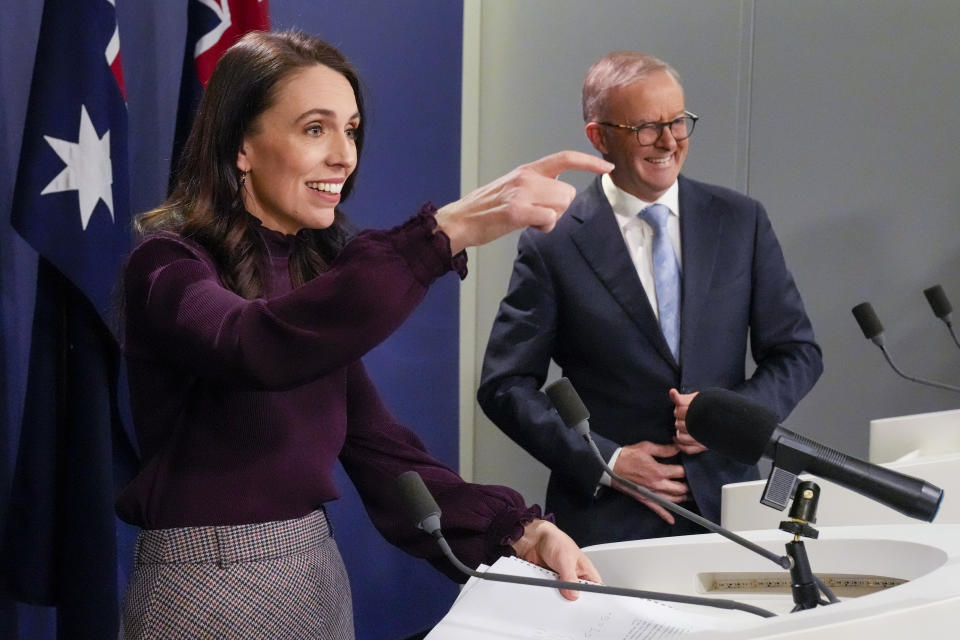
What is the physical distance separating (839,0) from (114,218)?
2348mm

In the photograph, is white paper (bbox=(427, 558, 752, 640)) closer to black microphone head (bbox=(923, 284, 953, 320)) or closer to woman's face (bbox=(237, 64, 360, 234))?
woman's face (bbox=(237, 64, 360, 234))

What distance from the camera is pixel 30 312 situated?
2.56 m

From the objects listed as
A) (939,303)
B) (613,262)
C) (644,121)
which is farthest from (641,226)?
(939,303)

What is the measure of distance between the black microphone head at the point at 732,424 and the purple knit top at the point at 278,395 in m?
0.33

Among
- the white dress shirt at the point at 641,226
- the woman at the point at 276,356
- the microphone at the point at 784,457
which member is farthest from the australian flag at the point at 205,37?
the microphone at the point at 784,457

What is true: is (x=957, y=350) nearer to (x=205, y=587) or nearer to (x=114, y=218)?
(x=114, y=218)

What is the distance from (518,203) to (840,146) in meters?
2.66

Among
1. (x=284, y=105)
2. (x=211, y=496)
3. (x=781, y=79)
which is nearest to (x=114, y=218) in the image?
(x=284, y=105)

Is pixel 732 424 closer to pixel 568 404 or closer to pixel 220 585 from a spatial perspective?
pixel 568 404

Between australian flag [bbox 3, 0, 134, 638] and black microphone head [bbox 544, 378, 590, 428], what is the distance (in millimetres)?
1284

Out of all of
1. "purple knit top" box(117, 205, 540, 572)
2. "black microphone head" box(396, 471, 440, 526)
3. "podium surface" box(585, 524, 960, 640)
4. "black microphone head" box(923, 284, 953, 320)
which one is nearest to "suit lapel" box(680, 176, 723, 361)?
"black microphone head" box(923, 284, 953, 320)

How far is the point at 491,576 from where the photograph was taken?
1093 mm

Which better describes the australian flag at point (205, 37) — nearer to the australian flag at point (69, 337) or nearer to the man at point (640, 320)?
the australian flag at point (69, 337)

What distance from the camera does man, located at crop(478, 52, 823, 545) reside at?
2.30 metres
